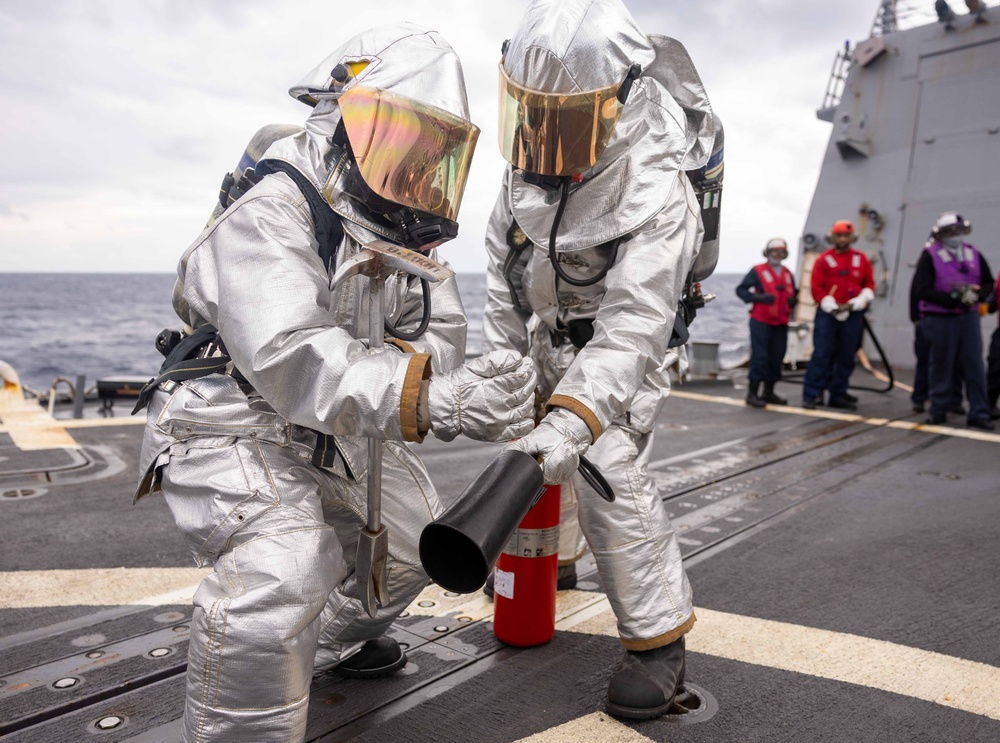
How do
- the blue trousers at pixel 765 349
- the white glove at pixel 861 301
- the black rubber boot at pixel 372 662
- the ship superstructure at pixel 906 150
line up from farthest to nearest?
the ship superstructure at pixel 906 150 < the blue trousers at pixel 765 349 < the white glove at pixel 861 301 < the black rubber boot at pixel 372 662

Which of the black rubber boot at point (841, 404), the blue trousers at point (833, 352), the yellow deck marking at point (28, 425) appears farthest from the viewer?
the black rubber boot at point (841, 404)

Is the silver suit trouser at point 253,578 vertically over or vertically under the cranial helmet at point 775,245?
under

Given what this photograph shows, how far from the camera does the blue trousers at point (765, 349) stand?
337 inches

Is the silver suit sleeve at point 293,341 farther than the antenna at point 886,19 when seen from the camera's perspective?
No

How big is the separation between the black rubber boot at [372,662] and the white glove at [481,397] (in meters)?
1.09

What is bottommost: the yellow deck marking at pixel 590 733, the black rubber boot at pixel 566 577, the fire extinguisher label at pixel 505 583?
the yellow deck marking at pixel 590 733

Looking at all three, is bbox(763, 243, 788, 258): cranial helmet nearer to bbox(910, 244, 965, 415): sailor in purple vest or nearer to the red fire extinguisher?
bbox(910, 244, 965, 415): sailor in purple vest

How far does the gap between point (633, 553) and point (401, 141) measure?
1379 mm

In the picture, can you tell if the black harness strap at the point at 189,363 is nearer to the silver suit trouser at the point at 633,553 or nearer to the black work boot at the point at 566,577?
the silver suit trouser at the point at 633,553

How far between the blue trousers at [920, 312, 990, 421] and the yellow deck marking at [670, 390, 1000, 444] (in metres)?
0.26

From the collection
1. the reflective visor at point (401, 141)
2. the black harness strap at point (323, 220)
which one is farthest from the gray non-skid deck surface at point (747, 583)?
the reflective visor at point (401, 141)

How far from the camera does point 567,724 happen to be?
7.47 ft

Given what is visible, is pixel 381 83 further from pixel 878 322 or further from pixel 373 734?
pixel 878 322

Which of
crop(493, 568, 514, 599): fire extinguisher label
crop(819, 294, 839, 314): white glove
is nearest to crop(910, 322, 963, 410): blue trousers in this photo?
crop(819, 294, 839, 314): white glove
